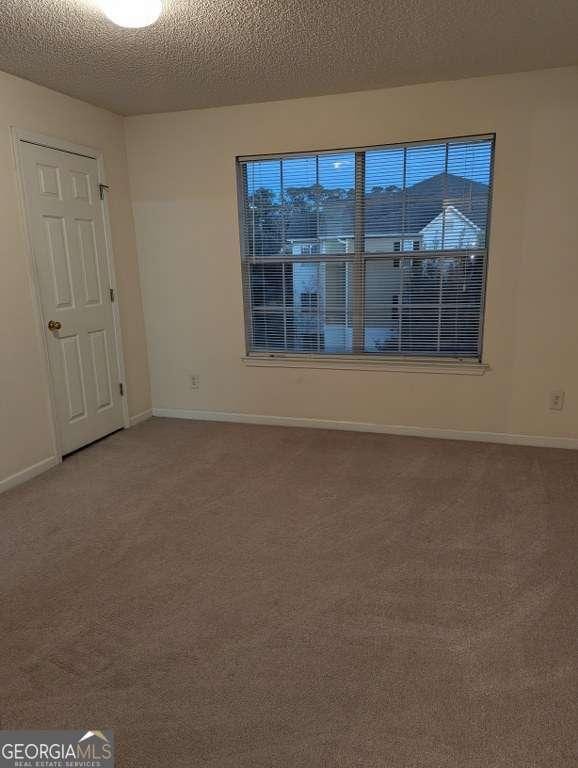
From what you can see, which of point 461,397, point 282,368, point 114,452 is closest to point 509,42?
point 461,397

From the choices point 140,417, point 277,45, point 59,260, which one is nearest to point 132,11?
point 277,45

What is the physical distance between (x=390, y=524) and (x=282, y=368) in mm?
1846

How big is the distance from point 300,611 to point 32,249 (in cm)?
278

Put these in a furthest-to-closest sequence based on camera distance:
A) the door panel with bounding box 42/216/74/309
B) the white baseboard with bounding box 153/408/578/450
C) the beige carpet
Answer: the white baseboard with bounding box 153/408/578/450 → the door panel with bounding box 42/216/74/309 → the beige carpet

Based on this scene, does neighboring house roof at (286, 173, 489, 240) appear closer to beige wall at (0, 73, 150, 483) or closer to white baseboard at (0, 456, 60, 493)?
beige wall at (0, 73, 150, 483)

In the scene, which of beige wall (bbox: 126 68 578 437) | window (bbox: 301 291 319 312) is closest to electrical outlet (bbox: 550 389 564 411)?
beige wall (bbox: 126 68 578 437)

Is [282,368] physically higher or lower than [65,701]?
higher

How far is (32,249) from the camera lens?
10.7 ft

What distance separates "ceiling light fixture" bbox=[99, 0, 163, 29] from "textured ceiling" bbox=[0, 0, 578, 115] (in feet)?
0.37

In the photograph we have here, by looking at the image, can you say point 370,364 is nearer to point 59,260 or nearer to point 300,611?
point 300,611

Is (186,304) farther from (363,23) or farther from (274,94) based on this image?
(363,23)

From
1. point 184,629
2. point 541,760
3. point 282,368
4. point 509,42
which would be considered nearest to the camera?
point 541,760

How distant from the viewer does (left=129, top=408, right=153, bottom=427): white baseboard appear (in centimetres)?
434

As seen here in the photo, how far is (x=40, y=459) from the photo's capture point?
11.1 feet
